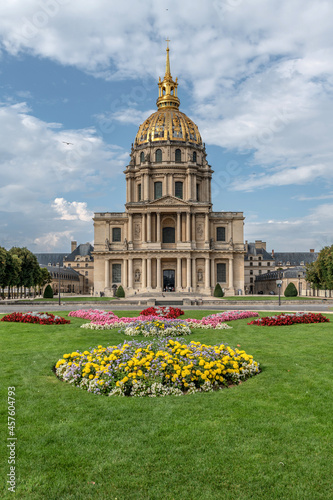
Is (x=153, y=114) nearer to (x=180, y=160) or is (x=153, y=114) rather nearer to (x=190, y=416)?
(x=180, y=160)

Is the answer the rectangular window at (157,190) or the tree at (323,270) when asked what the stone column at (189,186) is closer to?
the rectangular window at (157,190)

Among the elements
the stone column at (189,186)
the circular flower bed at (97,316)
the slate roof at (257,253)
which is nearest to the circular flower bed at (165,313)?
the circular flower bed at (97,316)

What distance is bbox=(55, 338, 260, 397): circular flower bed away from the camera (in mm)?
9617

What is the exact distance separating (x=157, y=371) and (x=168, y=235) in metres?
66.8

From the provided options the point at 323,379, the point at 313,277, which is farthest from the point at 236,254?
the point at 323,379

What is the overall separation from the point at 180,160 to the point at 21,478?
79.3m

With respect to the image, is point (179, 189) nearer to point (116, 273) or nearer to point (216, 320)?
point (116, 273)

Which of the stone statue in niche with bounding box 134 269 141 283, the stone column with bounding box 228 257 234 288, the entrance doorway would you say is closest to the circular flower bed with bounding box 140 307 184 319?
the stone statue in niche with bounding box 134 269 141 283

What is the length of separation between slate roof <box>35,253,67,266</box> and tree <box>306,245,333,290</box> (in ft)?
286

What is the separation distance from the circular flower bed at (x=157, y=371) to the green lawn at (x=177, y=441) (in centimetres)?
39

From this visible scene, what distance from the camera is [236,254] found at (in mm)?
77000

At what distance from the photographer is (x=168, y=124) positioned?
273ft

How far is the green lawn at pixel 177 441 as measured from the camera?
18.2ft

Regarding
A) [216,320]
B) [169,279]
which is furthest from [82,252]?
[216,320]
